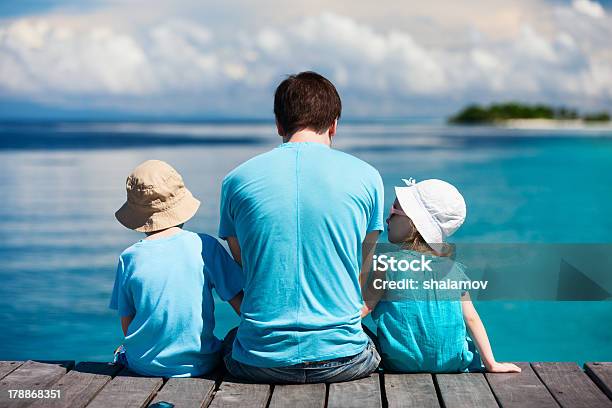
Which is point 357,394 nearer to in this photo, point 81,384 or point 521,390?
point 521,390

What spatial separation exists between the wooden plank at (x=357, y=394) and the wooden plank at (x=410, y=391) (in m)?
0.04

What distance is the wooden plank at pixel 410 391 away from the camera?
280cm

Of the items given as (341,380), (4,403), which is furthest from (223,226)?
(4,403)

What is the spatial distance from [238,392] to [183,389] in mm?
219

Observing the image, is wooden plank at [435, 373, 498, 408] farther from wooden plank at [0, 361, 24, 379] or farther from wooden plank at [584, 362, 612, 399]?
wooden plank at [0, 361, 24, 379]

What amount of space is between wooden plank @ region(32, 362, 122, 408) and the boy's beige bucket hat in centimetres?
62

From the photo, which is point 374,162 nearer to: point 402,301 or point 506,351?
point 506,351

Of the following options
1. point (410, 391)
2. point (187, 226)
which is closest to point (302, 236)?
point (410, 391)

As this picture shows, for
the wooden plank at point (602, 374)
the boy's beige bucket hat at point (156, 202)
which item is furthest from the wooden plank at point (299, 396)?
the wooden plank at point (602, 374)

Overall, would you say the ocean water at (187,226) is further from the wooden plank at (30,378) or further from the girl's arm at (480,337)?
the wooden plank at (30,378)

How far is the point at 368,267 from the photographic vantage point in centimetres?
307

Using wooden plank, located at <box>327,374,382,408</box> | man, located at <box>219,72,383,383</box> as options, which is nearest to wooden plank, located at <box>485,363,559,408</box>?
wooden plank, located at <box>327,374,382,408</box>

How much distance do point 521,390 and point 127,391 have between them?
58.6 inches

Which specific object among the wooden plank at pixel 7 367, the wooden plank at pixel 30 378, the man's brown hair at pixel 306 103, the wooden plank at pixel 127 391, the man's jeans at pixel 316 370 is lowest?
the wooden plank at pixel 7 367
